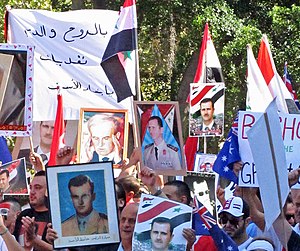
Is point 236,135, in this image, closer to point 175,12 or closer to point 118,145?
point 118,145

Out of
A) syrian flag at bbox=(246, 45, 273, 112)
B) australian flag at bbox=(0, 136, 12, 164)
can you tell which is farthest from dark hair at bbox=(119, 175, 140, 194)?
syrian flag at bbox=(246, 45, 273, 112)

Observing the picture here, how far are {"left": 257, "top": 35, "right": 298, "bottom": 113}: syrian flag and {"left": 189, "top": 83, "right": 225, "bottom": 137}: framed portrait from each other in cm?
77

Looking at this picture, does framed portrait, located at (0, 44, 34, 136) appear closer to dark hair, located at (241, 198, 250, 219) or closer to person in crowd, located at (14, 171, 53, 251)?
person in crowd, located at (14, 171, 53, 251)

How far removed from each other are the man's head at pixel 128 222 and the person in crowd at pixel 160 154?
5.90 ft

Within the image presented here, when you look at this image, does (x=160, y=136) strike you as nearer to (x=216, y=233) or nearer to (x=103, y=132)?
(x=103, y=132)

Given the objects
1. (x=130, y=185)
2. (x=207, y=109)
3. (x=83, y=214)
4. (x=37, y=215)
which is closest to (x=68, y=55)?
(x=207, y=109)

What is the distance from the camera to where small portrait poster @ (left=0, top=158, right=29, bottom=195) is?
9.61 meters

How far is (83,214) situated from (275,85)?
4510 millimetres

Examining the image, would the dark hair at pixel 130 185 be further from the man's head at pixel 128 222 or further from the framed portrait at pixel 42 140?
the framed portrait at pixel 42 140

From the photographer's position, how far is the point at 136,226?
691 cm

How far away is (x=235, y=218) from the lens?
7969 millimetres

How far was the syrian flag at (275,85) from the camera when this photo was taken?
10.7 m

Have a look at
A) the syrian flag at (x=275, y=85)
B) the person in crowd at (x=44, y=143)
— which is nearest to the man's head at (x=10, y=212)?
the syrian flag at (x=275, y=85)

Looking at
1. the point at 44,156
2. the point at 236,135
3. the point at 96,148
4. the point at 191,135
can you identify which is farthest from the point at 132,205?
the point at 191,135
